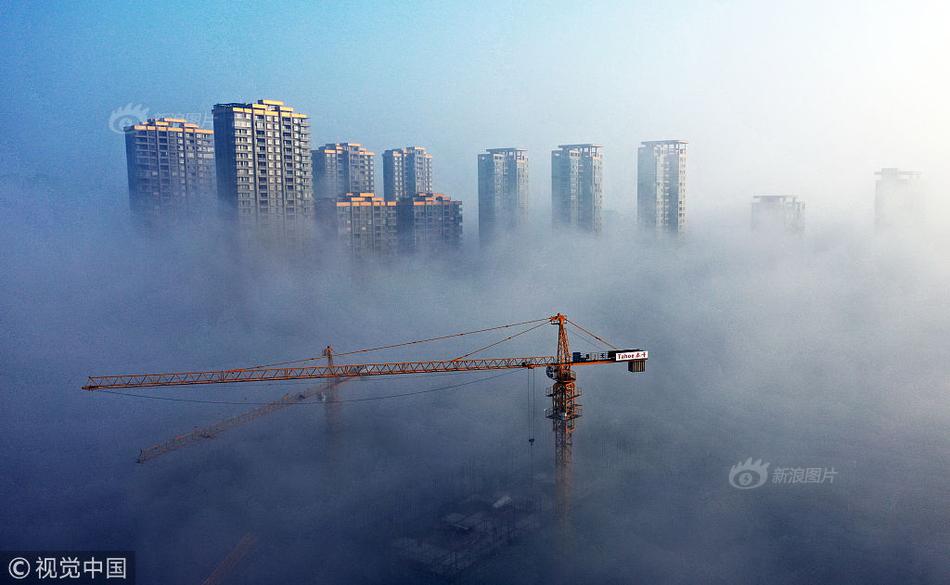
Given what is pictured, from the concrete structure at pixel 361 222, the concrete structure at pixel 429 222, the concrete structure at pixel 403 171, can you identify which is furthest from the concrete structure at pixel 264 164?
the concrete structure at pixel 403 171

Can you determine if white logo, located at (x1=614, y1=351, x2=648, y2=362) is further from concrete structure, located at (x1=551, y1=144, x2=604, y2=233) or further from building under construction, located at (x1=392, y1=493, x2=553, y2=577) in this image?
concrete structure, located at (x1=551, y1=144, x2=604, y2=233)

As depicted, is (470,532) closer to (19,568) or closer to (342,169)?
(19,568)

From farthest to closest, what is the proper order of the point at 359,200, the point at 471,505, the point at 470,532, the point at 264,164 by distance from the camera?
the point at 359,200
the point at 264,164
the point at 471,505
the point at 470,532

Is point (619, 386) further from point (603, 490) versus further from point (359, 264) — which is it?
point (359, 264)

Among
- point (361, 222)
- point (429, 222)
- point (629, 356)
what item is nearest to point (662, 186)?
point (429, 222)

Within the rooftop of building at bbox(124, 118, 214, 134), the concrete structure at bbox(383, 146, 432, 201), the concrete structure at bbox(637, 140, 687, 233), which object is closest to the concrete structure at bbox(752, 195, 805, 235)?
the concrete structure at bbox(637, 140, 687, 233)

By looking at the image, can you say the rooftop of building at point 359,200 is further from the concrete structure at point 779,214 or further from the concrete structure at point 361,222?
the concrete structure at point 779,214
